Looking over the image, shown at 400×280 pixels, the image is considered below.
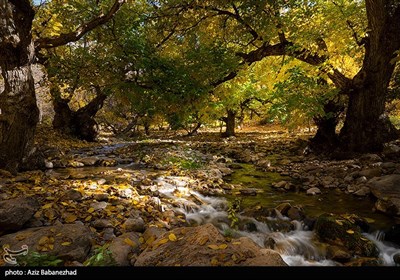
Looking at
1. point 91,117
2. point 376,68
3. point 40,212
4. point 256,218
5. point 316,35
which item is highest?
point 316,35

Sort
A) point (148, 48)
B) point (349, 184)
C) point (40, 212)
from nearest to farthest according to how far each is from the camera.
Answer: point (40, 212), point (349, 184), point (148, 48)

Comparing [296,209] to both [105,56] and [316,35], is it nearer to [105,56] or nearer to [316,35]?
[316,35]

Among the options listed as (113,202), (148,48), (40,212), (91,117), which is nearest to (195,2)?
(148,48)

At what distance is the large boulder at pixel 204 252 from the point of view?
9.11 ft

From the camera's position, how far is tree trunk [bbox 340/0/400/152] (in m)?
8.55

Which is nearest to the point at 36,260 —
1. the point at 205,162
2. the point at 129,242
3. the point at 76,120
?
the point at 129,242

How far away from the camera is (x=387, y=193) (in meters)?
5.83

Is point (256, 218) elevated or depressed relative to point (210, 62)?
depressed

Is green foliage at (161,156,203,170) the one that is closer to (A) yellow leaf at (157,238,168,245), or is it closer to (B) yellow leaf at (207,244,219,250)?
(A) yellow leaf at (157,238,168,245)

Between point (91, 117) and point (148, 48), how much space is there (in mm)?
10646

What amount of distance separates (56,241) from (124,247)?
81 cm

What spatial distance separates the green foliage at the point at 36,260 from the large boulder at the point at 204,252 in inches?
34.2

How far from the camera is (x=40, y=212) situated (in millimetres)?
4168

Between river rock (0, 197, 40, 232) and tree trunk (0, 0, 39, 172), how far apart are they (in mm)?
2941
